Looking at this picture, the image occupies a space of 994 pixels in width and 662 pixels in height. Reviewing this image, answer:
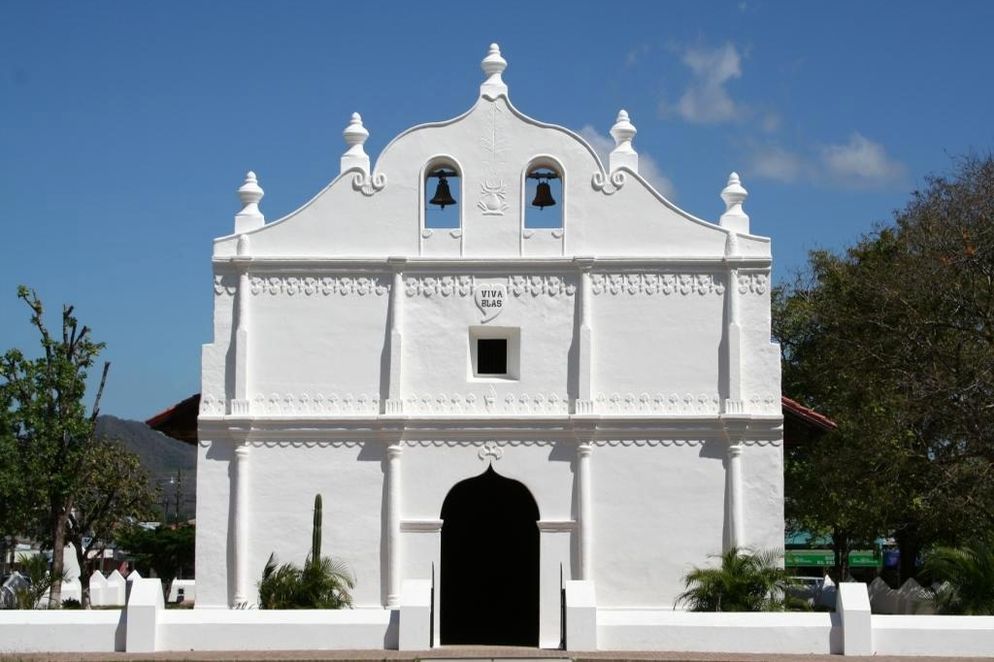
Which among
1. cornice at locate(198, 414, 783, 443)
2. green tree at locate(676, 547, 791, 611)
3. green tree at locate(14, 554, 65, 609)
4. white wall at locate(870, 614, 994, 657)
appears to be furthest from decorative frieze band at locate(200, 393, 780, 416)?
green tree at locate(14, 554, 65, 609)

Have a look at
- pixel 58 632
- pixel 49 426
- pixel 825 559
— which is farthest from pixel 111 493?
pixel 825 559

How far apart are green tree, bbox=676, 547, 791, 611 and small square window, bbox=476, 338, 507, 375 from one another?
5.11m

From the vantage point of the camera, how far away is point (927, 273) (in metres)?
30.9

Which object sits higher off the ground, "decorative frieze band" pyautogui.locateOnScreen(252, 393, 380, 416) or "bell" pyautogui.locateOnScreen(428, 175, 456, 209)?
"bell" pyautogui.locateOnScreen(428, 175, 456, 209)

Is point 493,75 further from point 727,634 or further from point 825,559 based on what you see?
point 825,559

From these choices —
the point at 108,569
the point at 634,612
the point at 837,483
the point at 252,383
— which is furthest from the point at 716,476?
the point at 108,569

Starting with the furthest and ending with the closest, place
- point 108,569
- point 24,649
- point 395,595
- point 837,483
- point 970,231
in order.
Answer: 1. point 108,569
2. point 837,483
3. point 970,231
4. point 395,595
5. point 24,649

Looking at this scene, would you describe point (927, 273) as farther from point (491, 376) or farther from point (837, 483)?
point (491, 376)

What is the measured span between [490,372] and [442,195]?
3311mm

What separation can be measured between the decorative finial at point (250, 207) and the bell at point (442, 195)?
123 inches

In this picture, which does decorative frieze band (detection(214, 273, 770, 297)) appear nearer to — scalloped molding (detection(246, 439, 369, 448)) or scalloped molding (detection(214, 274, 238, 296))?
scalloped molding (detection(214, 274, 238, 296))

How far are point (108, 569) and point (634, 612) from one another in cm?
5897

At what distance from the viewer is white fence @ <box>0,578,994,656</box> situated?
20.6 meters

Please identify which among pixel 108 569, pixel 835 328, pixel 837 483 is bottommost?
pixel 108 569
